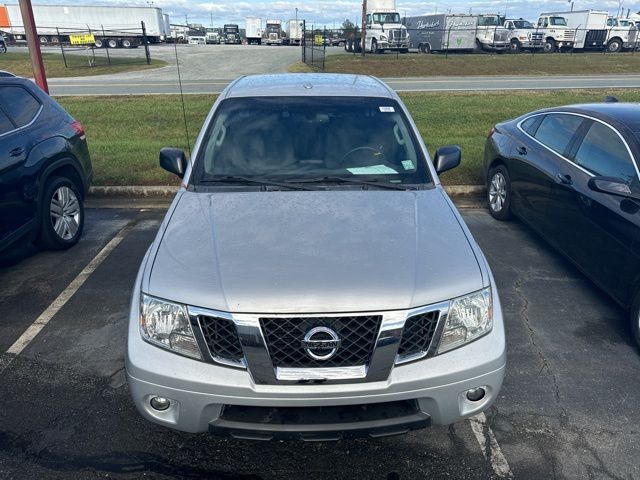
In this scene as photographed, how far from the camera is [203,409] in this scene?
234 centimetres

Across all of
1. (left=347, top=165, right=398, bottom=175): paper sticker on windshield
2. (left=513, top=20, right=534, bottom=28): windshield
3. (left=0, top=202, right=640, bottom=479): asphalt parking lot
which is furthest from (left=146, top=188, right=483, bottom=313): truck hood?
(left=513, top=20, right=534, bottom=28): windshield

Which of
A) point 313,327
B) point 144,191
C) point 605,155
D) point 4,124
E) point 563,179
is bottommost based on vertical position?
point 144,191

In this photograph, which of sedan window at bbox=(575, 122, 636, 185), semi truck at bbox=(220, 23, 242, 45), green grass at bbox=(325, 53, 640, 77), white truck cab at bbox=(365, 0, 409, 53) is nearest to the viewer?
sedan window at bbox=(575, 122, 636, 185)

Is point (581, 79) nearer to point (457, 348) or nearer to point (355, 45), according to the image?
point (355, 45)

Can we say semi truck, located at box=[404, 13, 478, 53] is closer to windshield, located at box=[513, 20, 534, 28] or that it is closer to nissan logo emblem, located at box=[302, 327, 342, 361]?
windshield, located at box=[513, 20, 534, 28]

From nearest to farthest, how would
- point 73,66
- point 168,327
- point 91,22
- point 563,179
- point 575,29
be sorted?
point 168,327, point 563,179, point 73,66, point 575,29, point 91,22

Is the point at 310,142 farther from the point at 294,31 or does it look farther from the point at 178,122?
the point at 294,31

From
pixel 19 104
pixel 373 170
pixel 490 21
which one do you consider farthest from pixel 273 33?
pixel 373 170

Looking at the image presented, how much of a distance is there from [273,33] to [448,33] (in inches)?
1268

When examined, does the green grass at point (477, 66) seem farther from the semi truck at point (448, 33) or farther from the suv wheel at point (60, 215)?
the suv wheel at point (60, 215)

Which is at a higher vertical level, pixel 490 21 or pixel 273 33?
pixel 490 21

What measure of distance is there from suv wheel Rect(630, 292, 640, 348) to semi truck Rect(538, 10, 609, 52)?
35937 millimetres

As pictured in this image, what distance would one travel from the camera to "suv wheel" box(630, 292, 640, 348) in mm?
3766

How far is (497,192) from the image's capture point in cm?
645
